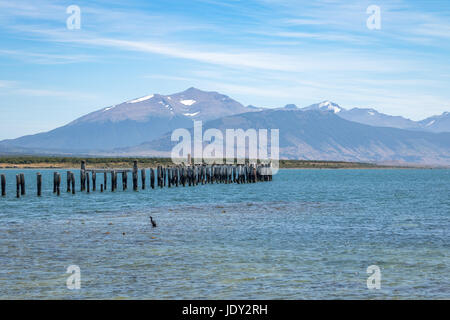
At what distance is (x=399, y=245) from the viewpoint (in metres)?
26.2

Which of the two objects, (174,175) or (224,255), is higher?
(224,255)

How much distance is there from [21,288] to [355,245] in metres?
13.6

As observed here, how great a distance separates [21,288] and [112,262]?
4.31 metres

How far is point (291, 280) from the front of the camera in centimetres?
1878

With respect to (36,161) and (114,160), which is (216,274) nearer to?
(114,160)

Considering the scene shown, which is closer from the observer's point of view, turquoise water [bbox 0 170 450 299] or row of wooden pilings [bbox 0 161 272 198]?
turquoise water [bbox 0 170 450 299]

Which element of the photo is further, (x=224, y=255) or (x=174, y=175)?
(x=174, y=175)

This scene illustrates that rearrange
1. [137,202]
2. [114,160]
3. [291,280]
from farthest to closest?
[114,160] → [137,202] → [291,280]

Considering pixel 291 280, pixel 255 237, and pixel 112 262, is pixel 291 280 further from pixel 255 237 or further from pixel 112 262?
pixel 255 237

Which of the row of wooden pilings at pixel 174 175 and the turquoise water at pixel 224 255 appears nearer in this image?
the turquoise water at pixel 224 255
